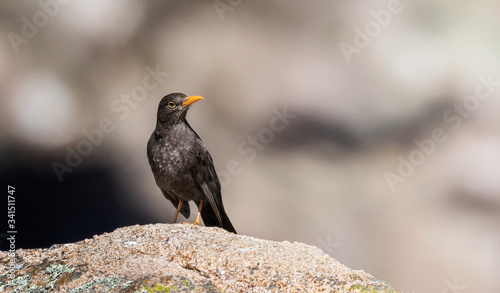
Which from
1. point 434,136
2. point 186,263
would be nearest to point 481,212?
point 434,136

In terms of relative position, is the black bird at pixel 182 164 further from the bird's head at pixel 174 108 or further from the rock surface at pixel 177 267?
the rock surface at pixel 177 267

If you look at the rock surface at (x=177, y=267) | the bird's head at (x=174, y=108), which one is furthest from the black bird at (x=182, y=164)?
the rock surface at (x=177, y=267)

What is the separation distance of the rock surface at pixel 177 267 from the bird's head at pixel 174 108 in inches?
92.9

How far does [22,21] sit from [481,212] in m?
9.65

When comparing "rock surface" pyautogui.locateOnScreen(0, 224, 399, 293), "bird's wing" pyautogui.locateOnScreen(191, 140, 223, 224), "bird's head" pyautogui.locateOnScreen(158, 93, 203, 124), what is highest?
"bird's head" pyautogui.locateOnScreen(158, 93, 203, 124)

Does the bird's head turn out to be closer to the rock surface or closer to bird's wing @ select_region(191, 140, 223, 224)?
bird's wing @ select_region(191, 140, 223, 224)

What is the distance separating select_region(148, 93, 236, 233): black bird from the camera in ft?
22.7

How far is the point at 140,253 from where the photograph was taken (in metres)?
4.65

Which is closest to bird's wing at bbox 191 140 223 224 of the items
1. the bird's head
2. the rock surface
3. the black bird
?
the black bird

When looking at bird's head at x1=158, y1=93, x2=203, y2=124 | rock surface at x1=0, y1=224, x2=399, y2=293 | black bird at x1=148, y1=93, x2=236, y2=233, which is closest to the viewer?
rock surface at x1=0, y1=224, x2=399, y2=293

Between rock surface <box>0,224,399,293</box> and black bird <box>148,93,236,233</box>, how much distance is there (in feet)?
6.17

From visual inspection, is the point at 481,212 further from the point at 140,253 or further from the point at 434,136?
the point at 140,253

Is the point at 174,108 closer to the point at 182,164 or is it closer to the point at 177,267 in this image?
the point at 182,164

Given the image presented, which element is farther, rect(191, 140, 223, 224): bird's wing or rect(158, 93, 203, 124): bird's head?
rect(158, 93, 203, 124): bird's head
